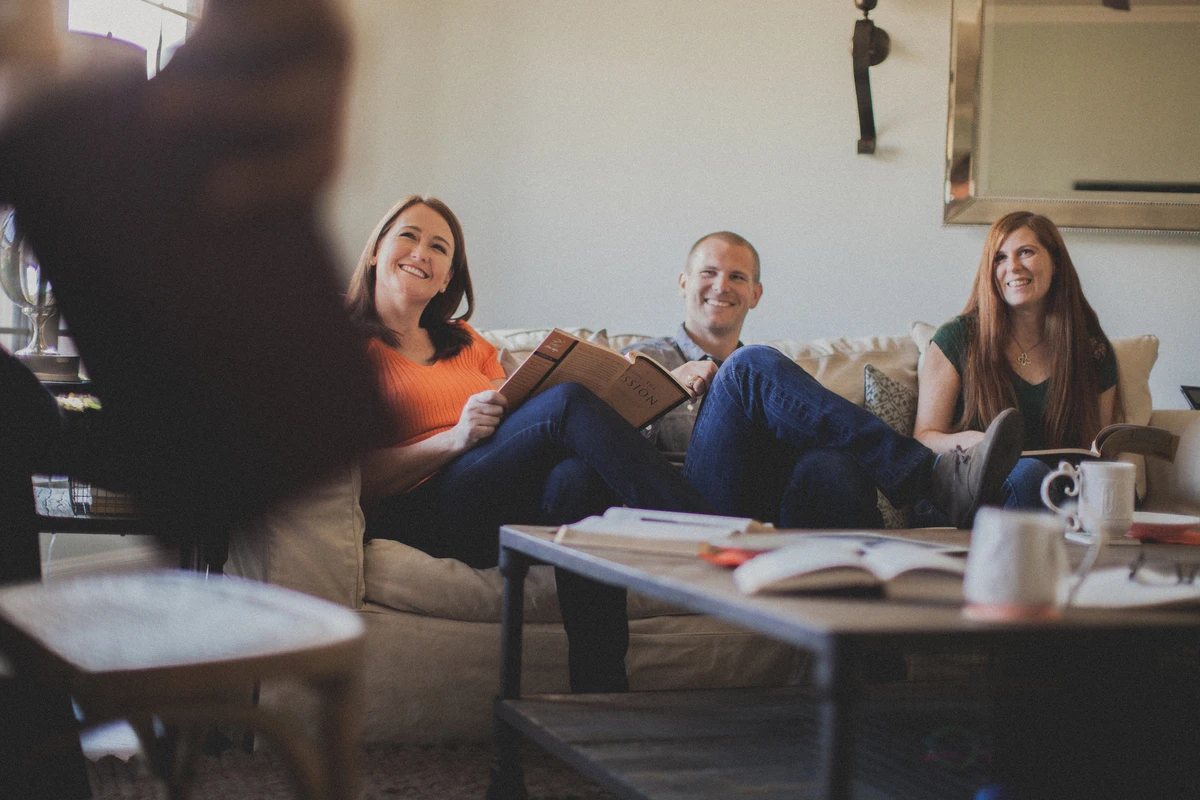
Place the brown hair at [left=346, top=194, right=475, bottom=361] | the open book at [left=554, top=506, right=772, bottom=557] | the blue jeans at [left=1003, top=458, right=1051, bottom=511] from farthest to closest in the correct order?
the brown hair at [left=346, top=194, right=475, bottom=361] < the blue jeans at [left=1003, top=458, right=1051, bottom=511] < the open book at [left=554, top=506, right=772, bottom=557]

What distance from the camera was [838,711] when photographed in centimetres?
76

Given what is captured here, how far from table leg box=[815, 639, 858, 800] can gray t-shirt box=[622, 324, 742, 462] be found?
→ 1.48 metres

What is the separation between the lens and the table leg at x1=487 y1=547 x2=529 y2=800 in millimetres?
1306

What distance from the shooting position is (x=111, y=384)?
20.0 inches

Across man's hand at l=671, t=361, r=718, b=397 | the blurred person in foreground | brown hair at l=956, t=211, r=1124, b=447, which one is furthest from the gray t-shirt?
the blurred person in foreground

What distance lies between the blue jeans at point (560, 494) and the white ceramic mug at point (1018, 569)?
0.81m

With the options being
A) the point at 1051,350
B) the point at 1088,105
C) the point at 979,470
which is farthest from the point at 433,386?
the point at 1088,105

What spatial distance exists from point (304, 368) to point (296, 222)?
64mm

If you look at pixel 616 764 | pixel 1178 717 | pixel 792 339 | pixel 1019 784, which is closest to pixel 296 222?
pixel 616 764

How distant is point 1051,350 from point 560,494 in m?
1.23

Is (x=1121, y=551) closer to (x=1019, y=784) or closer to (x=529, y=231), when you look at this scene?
(x=1019, y=784)

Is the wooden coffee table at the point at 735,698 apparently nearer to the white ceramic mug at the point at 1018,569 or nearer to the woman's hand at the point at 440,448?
the white ceramic mug at the point at 1018,569

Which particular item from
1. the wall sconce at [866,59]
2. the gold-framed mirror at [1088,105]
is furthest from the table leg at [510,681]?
the gold-framed mirror at [1088,105]

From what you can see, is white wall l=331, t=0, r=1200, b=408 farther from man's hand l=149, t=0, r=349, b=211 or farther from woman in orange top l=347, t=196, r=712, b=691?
man's hand l=149, t=0, r=349, b=211
